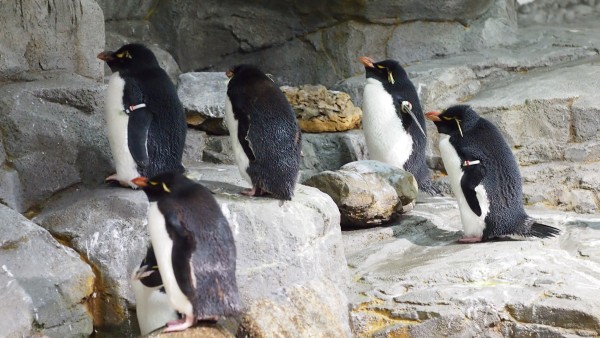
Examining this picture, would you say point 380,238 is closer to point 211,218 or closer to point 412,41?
point 211,218

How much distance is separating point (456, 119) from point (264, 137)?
147 centimetres

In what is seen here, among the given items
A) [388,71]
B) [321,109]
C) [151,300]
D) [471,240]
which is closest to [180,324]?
[151,300]

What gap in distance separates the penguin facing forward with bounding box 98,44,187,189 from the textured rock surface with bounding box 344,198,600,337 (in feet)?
4.02

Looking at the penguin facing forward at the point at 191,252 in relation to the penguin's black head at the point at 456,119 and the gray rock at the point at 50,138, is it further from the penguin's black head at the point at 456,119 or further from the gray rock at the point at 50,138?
the penguin's black head at the point at 456,119

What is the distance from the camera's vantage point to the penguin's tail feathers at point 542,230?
5891 mm

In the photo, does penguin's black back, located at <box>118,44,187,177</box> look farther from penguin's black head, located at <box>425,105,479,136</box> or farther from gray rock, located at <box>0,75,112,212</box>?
penguin's black head, located at <box>425,105,479,136</box>

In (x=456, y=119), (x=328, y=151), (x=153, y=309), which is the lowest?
(x=153, y=309)

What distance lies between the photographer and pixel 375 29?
864cm

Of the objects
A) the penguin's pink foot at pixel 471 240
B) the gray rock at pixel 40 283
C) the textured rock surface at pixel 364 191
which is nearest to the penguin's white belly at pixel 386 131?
the textured rock surface at pixel 364 191

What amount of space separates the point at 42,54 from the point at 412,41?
3.72 metres

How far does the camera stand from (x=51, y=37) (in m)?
6.01

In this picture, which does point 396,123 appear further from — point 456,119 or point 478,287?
point 478,287

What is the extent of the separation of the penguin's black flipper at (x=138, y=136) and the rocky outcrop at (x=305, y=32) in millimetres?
3234

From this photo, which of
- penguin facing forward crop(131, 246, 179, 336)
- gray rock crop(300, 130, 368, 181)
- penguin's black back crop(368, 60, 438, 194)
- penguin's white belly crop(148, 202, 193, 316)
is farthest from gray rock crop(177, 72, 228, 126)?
penguin's white belly crop(148, 202, 193, 316)
